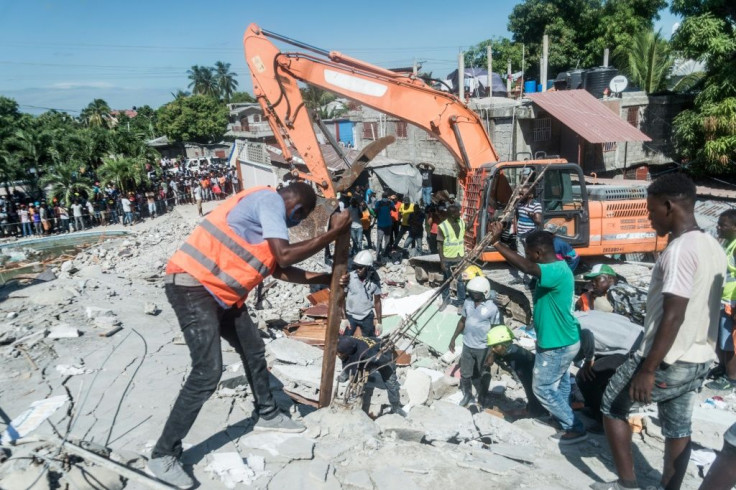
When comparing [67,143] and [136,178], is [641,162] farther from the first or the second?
[67,143]

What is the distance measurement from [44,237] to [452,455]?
19940 millimetres

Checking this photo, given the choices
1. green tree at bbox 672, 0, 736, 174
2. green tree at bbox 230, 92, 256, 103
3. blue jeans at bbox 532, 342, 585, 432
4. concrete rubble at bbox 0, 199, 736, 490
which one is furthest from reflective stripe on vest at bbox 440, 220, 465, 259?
green tree at bbox 230, 92, 256, 103

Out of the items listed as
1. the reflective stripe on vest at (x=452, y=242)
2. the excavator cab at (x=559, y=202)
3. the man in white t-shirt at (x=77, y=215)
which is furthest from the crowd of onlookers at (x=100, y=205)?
the excavator cab at (x=559, y=202)

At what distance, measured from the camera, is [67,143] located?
2308cm

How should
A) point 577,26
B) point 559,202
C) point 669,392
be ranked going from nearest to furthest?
1. point 669,392
2. point 559,202
3. point 577,26

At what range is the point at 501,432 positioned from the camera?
12.9 ft

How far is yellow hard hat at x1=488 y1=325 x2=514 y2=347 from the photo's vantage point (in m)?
4.71

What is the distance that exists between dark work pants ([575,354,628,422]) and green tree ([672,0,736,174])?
42.4 ft

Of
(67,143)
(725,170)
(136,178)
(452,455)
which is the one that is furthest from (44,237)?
(725,170)

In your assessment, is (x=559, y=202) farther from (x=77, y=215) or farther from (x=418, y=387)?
(x=77, y=215)

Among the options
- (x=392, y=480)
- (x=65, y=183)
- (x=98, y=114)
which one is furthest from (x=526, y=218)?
(x=98, y=114)

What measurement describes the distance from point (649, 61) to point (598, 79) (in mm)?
3405

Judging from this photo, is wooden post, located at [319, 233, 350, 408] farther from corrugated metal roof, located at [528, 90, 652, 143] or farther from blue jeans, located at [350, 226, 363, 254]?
corrugated metal roof, located at [528, 90, 652, 143]

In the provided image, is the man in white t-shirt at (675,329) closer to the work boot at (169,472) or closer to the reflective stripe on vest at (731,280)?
the work boot at (169,472)
